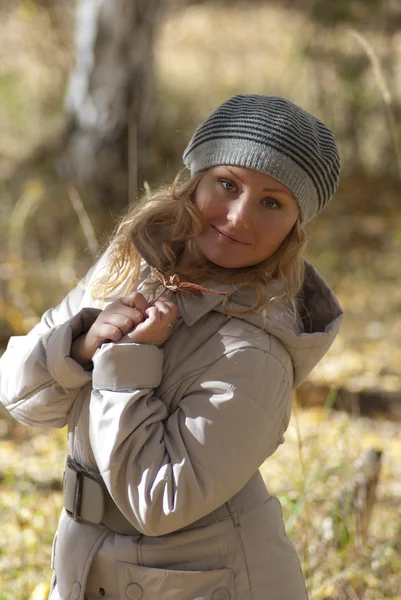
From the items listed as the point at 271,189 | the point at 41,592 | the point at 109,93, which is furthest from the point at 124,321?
the point at 109,93

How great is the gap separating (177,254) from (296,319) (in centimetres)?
29

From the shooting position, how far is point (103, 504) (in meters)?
1.63

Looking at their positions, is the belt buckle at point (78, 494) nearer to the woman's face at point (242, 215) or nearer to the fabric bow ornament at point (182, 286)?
the fabric bow ornament at point (182, 286)

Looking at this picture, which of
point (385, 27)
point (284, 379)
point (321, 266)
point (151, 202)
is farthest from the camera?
point (385, 27)

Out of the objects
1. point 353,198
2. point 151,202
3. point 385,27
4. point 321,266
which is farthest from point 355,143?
point 151,202

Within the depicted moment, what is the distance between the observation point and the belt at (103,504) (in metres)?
1.62

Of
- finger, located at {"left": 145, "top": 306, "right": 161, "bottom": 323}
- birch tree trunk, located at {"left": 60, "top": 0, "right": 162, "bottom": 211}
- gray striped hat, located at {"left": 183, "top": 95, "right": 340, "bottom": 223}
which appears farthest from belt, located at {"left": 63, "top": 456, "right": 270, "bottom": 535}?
→ birch tree trunk, located at {"left": 60, "top": 0, "right": 162, "bottom": 211}

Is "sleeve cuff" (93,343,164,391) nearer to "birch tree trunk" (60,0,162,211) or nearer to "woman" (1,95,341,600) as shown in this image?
"woman" (1,95,341,600)

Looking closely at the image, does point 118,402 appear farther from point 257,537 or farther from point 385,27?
point 385,27

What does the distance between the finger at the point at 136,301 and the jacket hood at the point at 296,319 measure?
94 mm

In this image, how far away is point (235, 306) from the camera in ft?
5.26

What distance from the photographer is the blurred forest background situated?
2.78 metres

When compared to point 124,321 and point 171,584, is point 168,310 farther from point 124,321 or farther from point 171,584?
point 171,584

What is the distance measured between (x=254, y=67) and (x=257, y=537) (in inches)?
353
